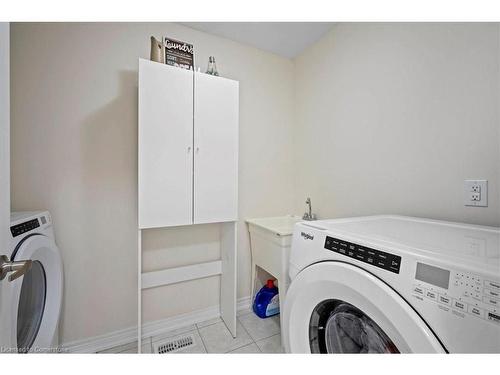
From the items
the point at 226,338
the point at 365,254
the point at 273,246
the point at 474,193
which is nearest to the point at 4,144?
the point at 365,254

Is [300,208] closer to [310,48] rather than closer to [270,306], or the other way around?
[270,306]

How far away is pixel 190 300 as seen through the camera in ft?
5.51

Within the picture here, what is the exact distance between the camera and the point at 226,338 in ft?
4.99

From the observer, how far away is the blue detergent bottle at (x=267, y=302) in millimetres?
1756

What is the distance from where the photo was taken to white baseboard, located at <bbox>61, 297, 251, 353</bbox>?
1.34m

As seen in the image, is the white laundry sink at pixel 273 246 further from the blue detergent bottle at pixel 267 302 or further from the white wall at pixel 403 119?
Answer: the white wall at pixel 403 119

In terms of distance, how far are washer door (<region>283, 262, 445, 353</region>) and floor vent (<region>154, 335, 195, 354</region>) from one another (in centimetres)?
90

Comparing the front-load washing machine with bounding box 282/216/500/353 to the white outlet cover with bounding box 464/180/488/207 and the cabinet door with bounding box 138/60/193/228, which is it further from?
the cabinet door with bounding box 138/60/193/228

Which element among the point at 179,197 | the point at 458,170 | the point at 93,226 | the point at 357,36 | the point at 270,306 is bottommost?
the point at 270,306

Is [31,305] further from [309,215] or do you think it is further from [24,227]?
[309,215]

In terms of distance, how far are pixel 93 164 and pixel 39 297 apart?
767 millimetres

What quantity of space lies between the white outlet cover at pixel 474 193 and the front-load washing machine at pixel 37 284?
1.95 meters

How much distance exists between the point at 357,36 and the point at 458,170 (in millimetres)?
1093

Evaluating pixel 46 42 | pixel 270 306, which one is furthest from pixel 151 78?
pixel 270 306
